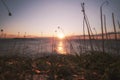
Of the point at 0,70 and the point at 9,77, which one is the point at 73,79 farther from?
the point at 0,70

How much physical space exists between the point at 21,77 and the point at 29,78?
54cm

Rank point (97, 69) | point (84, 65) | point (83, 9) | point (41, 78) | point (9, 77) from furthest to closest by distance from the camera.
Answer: point (83, 9), point (84, 65), point (97, 69), point (41, 78), point (9, 77)

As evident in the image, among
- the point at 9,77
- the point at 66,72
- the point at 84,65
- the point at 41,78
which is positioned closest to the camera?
the point at 9,77

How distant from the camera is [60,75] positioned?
10516 millimetres

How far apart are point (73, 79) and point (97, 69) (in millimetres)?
3583

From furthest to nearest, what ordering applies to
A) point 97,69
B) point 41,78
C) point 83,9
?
point 83,9
point 97,69
point 41,78

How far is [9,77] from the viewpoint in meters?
9.41

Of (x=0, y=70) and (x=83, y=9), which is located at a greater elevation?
(x=83, y=9)

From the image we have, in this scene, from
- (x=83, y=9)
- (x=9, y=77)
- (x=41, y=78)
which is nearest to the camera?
(x=9, y=77)

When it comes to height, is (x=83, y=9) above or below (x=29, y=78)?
above

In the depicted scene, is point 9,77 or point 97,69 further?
point 97,69

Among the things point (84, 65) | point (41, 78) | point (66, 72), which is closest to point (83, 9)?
point (84, 65)

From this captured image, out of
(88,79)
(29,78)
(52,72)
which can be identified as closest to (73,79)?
(88,79)

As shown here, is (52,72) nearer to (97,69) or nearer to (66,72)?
(66,72)
